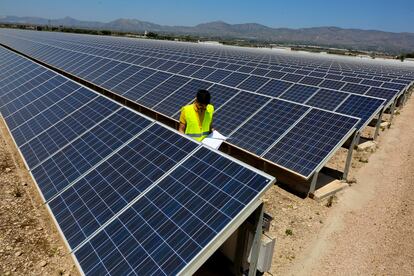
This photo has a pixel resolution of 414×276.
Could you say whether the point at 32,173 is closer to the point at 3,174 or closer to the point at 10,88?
the point at 3,174

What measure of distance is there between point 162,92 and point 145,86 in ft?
5.58

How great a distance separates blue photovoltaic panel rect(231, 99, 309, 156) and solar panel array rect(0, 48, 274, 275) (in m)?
4.63

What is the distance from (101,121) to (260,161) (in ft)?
18.3

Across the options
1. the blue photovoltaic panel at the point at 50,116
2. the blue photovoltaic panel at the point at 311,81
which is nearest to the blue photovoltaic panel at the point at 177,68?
the blue photovoltaic panel at the point at 311,81

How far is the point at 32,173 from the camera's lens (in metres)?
7.06

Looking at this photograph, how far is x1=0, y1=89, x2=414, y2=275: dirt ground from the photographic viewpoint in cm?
699

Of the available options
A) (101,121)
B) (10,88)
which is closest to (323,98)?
(101,121)

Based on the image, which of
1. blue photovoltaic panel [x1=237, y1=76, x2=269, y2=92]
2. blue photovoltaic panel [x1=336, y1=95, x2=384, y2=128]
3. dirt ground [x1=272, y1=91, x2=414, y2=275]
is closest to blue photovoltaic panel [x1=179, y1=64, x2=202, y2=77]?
blue photovoltaic panel [x1=237, y1=76, x2=269, y2=92]

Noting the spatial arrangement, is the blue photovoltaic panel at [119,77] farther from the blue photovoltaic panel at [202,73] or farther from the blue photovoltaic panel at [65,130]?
the blue photovoltaic panel at [65,130]

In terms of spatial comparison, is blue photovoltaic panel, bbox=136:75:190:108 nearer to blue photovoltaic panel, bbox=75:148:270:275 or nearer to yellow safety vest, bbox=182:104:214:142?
yellow safety vest, bbox=182:104:214:142

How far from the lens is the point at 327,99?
51.2 feet

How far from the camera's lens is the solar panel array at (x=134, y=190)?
4.34 m

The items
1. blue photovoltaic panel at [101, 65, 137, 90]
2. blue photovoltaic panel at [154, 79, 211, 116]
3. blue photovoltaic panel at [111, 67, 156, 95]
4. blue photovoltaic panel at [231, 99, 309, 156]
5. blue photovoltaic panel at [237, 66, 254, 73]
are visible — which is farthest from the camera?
blue photovoltaic panel at [237, 66, 254, 73]

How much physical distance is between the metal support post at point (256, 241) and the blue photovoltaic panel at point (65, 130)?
200 inches
